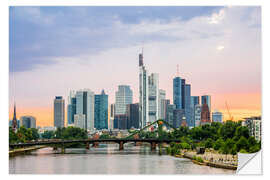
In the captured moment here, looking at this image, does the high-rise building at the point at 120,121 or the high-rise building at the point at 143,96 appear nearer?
the high-rise building at the point at 120,121

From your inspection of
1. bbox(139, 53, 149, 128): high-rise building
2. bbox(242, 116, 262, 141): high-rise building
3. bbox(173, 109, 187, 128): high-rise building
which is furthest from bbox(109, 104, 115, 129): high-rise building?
bbox(242, 116, 262, 141): high-rise building

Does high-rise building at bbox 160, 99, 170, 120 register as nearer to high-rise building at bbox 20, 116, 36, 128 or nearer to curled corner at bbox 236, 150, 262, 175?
high-rise building at bbox 20, 116, 36, 128

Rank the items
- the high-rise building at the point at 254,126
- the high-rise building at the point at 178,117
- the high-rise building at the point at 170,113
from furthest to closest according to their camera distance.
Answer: the high-rise building at the point at 170,113 < the high-rise building at the point at 178,117 < the high-rise building at the point at 254,126

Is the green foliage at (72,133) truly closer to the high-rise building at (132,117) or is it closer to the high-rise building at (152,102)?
the high-rise building at (152,102)

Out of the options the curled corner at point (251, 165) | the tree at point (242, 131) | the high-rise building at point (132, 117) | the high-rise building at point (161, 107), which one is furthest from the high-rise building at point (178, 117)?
the curled corner at point (251, 165)

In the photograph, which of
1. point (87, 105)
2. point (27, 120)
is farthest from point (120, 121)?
point (27, 120)

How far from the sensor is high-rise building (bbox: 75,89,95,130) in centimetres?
8200

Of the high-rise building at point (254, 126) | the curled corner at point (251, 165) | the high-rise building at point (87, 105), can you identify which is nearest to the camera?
the curled corner at point (251, 165)

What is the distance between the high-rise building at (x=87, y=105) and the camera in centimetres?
8200

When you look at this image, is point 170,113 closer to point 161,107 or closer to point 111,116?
point 161,107
